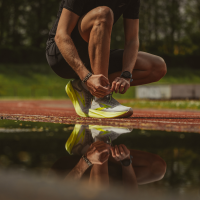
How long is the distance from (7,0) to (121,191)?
36.1m

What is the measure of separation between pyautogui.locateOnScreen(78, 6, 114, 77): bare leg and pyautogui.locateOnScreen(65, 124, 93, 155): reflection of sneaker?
1006 millimetres

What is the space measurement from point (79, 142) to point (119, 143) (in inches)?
9.0

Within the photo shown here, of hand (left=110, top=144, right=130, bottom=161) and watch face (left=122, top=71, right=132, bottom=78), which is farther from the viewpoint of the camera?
watch face (left=122, top=71, right=132, bottom=78)

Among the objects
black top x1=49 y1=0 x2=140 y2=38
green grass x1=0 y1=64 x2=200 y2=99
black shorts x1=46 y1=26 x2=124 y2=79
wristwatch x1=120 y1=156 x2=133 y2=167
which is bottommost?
green grass x1=0 y1=64 x2=200 y2=99

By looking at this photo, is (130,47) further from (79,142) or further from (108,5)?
(79,142)

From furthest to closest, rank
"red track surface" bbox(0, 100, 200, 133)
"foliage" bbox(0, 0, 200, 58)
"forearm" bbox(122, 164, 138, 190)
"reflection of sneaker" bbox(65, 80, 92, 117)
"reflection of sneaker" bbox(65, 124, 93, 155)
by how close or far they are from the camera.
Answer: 1. "foliage" bbox(0, 0, 200, 58)
2. "reflection of sneaker" bbox(65, 80, 92, 117)
3. "red track surface" bbox(0, 100, 200, 133)
4. "reflection of sneaker" bbox(65, 124, 93, 155)
5. "forearm" bbox(122, 164, 138, 190)

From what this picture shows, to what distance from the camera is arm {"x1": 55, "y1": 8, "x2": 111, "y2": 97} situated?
3.02 meters

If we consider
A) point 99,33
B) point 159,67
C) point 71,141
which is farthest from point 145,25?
point 71,141

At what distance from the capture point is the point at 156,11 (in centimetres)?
3891

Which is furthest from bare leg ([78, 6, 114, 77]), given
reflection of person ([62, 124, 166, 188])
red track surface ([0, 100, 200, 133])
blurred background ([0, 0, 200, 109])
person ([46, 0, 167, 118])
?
blurred background ([0, 0, 200, 109])

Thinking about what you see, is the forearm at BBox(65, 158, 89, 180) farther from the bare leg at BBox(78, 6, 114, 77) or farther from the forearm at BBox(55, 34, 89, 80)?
the bare leg at BBox(78, 6, 114, 77)

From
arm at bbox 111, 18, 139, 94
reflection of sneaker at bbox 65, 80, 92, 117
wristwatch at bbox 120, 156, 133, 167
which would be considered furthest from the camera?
reflection of sneaker at bbox 65, 80, 92, 117

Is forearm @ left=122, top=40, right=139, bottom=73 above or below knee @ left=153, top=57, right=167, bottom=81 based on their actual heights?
above

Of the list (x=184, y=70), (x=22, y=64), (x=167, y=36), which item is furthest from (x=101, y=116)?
(x=167, y=36)
